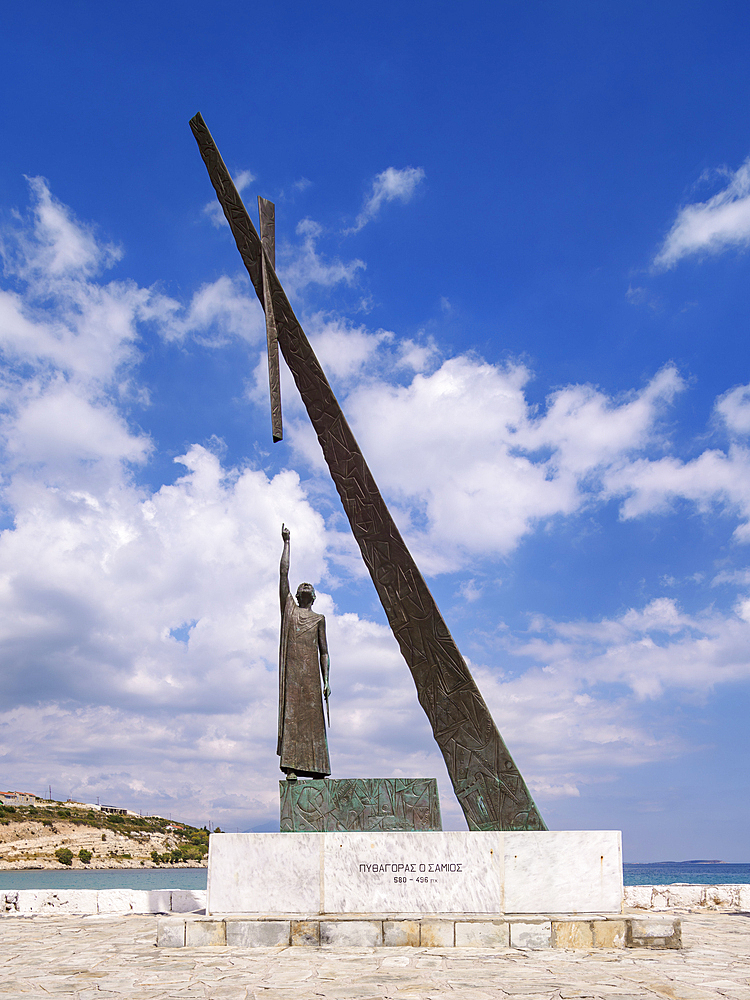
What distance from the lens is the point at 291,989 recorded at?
5.12 meters

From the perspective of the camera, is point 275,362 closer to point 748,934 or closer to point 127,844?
point 748,934

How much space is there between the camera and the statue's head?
8.69m

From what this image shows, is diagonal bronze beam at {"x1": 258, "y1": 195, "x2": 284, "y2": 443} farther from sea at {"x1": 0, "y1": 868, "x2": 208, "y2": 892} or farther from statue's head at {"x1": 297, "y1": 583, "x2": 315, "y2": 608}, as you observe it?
sea at {"x1": 0, "y1": 868, "x2": 208, "y2": 892}

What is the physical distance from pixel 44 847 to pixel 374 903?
43.4m

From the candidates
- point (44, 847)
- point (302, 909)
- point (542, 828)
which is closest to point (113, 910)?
point (302, 909)

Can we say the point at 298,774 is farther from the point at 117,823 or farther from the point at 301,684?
the point at 117,823

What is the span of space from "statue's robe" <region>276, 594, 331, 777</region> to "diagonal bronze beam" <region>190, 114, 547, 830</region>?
90 cm

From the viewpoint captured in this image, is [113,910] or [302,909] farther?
[113,910]

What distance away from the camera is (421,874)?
7.26 metres

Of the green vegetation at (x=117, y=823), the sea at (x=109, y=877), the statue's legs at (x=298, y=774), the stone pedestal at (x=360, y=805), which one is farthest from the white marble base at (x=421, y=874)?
the green vegetation at (x=117, y=823)

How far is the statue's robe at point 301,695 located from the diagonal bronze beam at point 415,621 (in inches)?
35.3

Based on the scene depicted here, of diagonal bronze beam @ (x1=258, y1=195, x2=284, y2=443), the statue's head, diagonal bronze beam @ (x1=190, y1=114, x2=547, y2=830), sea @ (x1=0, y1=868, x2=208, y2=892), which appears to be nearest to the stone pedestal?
diagonal bronze beam @ (x1=190, y1=114, x2=547, y2=830)

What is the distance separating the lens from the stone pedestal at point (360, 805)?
7.62m

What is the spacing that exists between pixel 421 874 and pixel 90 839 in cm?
4630
